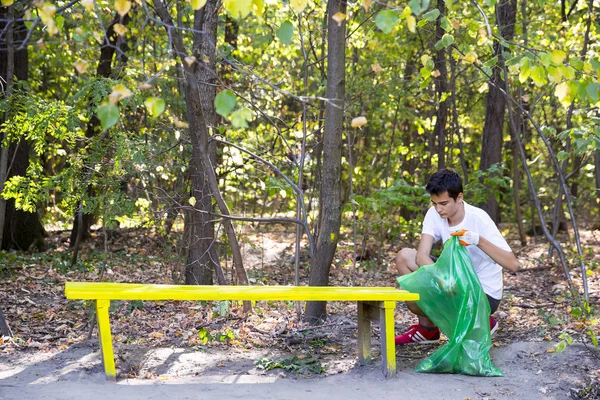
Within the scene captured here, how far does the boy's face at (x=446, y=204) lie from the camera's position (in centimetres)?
452

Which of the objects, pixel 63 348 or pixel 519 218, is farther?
pixel 519 218

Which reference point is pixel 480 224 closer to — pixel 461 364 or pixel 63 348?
pixel 461 364

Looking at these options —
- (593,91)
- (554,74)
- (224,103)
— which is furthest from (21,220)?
(593,91)

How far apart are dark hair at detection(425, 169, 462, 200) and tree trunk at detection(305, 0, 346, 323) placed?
34.5 inches

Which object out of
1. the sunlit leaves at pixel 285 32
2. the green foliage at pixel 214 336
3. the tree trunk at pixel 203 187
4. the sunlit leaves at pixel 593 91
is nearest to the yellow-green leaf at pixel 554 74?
the sunlit leaves at pixel 593 91

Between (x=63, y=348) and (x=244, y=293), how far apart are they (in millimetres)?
1627

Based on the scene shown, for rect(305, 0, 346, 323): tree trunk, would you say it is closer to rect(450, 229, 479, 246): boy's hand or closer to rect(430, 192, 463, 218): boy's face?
rect(430, 192, 463, 218): boy's face

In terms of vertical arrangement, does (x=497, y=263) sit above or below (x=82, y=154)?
below

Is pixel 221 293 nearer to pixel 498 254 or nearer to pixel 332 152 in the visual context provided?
pixel 332 152

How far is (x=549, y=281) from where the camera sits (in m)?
8.09

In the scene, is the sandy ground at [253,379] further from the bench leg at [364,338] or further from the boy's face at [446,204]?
the boy's face at [446,204]

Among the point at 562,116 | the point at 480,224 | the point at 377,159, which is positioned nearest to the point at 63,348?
the point at 480,224

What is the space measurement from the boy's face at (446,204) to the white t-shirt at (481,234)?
99mm

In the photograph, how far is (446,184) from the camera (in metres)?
4.49
